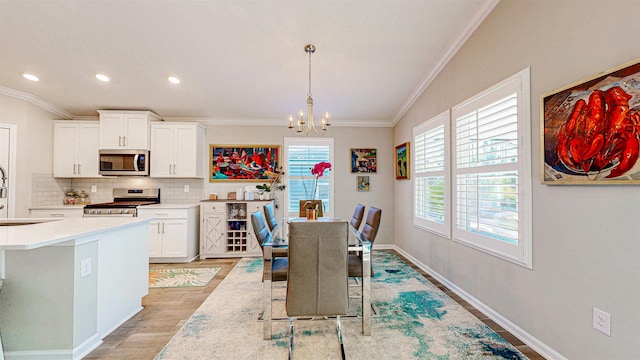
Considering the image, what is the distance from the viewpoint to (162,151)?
172 inches

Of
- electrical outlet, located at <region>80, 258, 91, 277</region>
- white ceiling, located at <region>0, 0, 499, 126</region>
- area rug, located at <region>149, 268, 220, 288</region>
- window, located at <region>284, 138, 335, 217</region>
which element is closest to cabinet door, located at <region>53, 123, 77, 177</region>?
white ceiling, located at <region>0, 0, 499, 126</region>

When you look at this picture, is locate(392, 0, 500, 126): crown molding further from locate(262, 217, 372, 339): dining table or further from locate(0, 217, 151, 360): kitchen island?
locate(0, 217, 151, 360): kitchen island

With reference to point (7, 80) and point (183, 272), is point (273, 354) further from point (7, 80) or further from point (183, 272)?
point (7, 80)

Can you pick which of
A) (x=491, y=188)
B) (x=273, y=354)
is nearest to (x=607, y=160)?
(x=491, y=188)

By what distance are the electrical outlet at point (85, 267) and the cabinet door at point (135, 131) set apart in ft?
9.39

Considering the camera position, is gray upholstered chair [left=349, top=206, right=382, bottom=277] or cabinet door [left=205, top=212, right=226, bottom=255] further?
cabinet door [left=205, top=212, right=226, bottom=255]

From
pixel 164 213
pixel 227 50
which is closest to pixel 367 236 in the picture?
pixel 227 50

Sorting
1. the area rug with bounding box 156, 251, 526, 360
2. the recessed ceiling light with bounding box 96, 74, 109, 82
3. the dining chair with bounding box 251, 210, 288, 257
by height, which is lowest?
the area rug with bounding box 156, 251, 526, 360

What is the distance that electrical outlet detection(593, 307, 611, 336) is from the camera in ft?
4.88

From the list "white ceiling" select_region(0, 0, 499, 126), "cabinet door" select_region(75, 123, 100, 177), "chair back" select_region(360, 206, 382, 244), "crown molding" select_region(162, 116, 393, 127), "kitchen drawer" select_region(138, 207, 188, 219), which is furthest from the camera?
"crown molding" select_region(162, 116, 393, 127)

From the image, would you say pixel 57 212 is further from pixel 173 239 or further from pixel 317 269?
pixel 317 269

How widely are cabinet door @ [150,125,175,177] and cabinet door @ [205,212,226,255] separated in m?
1.03

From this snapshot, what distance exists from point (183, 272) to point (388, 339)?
9.82 feet

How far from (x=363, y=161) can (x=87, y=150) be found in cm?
479
